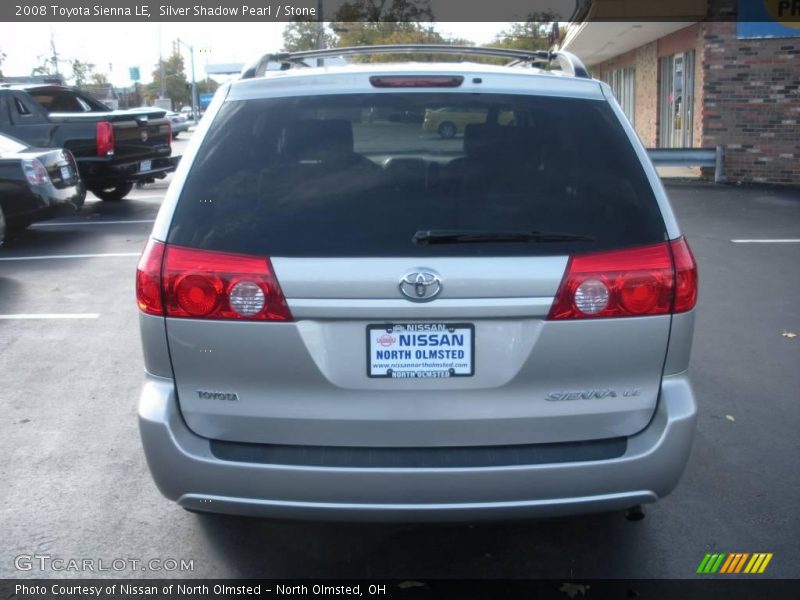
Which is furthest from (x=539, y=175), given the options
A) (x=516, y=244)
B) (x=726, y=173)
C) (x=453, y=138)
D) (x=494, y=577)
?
(x=726, y=173)

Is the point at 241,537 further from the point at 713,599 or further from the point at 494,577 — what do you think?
the point at 713,599

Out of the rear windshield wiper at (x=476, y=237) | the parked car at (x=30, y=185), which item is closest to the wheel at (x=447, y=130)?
the rear windshield wiper at (x=476, y=237)

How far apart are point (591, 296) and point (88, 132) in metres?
13.0

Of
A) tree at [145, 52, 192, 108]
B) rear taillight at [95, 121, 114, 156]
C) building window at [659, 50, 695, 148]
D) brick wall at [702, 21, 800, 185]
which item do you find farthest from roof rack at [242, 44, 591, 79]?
tree at [145, 52, 192, 108]

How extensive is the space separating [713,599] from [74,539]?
102 inches

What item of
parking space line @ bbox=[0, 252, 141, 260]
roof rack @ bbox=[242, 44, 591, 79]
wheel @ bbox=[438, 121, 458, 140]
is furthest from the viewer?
parking space line @ bbox=[0, 252, 141, 260]

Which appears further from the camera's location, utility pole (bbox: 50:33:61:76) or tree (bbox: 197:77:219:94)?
tree (bbox: 197:77:219:94)

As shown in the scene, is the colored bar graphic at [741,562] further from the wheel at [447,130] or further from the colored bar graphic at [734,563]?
the wheel at [447,130]

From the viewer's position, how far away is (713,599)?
348 centimetres

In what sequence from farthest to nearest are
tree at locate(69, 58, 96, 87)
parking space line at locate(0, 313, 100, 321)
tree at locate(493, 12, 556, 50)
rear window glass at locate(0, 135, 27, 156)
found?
tree at locate(69, 58, 96, 87)
tree at locate(493, 12, 556, 50)
rear window glass at locate(0, 135, 27, 156)
parking space line at locate(0, 313, 100, 321)

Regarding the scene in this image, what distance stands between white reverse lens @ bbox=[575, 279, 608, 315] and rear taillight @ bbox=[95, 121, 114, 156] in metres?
12.7

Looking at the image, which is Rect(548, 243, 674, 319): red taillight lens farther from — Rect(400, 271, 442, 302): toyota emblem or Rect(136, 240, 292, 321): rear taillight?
Rect(136, 240, 292, 321): rear taillight

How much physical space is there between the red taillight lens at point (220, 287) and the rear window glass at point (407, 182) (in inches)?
1.9

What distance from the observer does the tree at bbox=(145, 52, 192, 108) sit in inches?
4446
